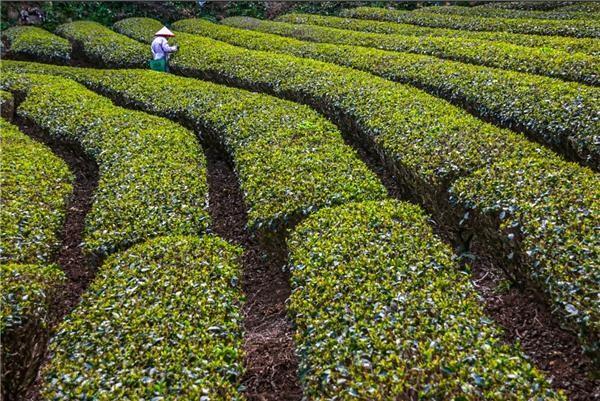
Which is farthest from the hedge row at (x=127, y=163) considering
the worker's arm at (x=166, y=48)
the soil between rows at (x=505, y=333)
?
the worker's arm at (x=166, y=48)

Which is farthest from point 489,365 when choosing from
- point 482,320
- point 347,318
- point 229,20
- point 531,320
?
point 229,20

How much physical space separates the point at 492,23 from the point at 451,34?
1841mm

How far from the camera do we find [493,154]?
711 centimetres

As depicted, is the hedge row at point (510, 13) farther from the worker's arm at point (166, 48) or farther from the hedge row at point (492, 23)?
the worker's arm at point (166, 48)

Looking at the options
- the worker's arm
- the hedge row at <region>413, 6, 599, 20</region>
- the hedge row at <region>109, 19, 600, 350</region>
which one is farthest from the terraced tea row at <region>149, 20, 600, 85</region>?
the worker's arm

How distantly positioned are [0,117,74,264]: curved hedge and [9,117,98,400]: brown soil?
15.9 inches

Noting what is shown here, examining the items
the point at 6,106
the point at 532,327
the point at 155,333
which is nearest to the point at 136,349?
the point at 155,333

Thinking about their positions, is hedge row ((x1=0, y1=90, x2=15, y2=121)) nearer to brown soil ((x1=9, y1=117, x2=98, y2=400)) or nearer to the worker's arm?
brown soil ((x1=9, y1=117, x2=98, y2=400))

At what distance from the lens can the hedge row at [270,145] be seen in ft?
22.6

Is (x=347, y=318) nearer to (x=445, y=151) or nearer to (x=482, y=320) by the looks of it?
(x=482, y=320)

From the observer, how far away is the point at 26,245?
6.33 meters

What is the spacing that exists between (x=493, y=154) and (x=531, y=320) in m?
2.28

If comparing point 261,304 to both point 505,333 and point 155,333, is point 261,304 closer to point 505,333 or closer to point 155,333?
point 155,333

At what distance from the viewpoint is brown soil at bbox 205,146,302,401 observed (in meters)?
5.44
